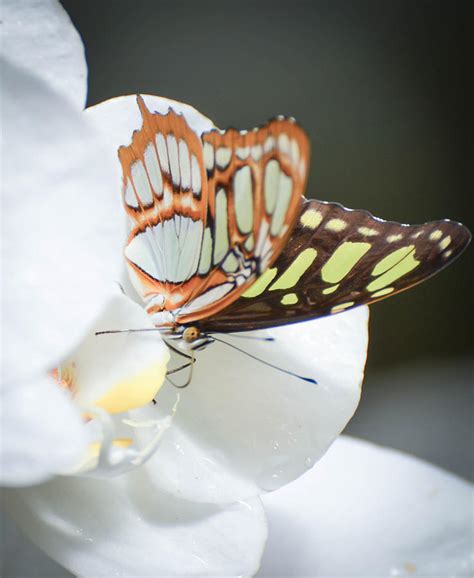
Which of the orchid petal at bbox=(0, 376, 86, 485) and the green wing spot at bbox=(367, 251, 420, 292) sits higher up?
the green wing spot at bbox=(367, 251, 420, 292)

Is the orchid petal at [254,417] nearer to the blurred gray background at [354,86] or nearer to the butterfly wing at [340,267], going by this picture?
the butterfly wing at [340,267]

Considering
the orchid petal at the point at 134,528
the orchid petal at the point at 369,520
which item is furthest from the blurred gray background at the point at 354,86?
the orchid petal at the point at 134,528

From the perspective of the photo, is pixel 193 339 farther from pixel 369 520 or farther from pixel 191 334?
pixel 369 520

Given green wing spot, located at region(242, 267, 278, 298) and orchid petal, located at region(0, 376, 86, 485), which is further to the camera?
green wing spot, located at region(242, 267, 278, 298)

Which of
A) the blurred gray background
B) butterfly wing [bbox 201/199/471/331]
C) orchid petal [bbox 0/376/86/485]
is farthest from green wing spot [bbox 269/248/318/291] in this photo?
the blurred gray background

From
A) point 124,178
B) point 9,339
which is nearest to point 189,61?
point 124,178

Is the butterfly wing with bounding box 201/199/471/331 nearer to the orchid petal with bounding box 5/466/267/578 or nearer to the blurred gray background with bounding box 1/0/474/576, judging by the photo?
the orchid petal with bounding box 5/466/267/578
